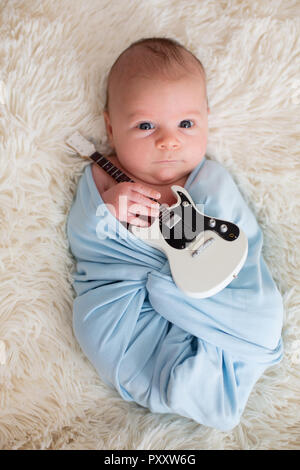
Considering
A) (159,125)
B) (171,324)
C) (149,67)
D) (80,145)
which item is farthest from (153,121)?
(171,324)

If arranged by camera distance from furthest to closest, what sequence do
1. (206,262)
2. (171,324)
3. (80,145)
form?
(80,145)
(171,324)
(206,262)

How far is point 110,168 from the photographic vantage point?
1.42 metres

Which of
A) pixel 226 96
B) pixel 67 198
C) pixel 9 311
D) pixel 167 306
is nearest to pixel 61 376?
pixel 9 311

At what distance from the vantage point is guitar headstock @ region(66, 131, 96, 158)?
4.75ft

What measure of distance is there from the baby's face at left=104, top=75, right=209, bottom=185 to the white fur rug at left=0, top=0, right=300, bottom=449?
110mm

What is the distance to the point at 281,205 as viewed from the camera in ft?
4.75

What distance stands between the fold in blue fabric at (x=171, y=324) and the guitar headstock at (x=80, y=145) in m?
0.15

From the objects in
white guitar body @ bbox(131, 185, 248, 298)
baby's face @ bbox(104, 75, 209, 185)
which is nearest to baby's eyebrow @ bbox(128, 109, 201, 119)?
baby's face @ bbox(104, 75, 209, 185)

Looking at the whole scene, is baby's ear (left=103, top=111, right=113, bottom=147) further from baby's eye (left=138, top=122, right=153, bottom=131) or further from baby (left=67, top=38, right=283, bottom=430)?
baby's eye (left=138, top=122, right=153, bottom=131)

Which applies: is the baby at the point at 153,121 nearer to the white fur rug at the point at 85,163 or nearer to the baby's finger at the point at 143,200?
the baby's finger at the point at 143,200

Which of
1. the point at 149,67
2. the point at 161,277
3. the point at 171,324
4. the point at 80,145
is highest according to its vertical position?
the point at 149,67

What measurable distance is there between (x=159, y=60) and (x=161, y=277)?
0.63 meters

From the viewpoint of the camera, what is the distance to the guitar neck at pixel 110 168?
140cm

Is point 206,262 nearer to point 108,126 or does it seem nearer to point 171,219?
point 171,219
